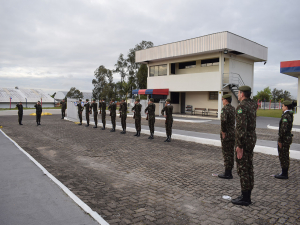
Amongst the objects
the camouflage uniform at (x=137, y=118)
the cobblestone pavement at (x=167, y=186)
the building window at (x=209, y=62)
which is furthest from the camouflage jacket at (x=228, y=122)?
the building window at (x=209, y=62)

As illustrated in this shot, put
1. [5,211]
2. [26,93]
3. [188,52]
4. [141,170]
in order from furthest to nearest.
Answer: [26,93] → [188,52] → [141,170] → [5,211]

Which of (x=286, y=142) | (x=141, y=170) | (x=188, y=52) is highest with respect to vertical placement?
(x=188, y=52)

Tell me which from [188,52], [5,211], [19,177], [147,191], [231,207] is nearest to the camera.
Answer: [5,211]

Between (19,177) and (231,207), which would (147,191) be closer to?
(231,207)

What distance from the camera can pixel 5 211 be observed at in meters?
3.33

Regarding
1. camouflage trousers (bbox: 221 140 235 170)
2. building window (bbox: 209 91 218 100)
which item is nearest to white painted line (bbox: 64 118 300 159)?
camouflage trousers (bbox: 221 140 235 170)

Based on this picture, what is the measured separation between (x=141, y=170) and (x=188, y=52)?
1860cm

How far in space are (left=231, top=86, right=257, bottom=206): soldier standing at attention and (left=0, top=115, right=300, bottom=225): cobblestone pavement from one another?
14.5 inches

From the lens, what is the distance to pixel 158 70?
2684 centimetres

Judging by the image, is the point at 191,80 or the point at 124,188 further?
the point at 191,80

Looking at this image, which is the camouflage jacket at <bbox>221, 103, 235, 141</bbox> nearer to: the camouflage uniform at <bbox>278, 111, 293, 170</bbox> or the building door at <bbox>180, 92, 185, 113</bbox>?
the camouflage uniform at <bbox>278, 111, 293, 170</bbox>

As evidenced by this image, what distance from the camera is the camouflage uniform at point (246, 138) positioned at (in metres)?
3.61

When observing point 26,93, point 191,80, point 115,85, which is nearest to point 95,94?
point 115,85

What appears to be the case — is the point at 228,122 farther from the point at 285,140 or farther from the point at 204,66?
the point at 204,66
